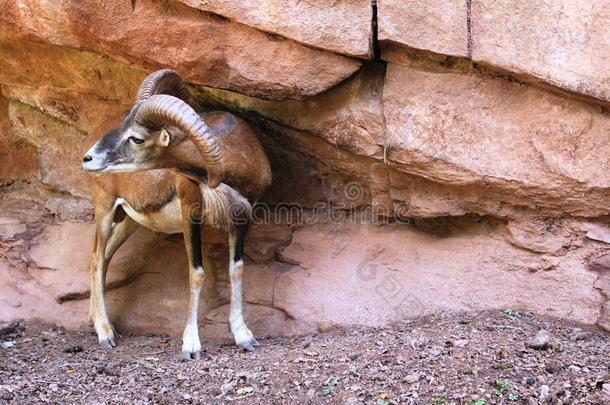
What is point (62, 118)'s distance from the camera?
280 inches

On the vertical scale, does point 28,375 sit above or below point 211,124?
below

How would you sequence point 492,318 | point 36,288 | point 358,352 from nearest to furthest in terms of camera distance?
point 358,352
point 492,318
point 36,288

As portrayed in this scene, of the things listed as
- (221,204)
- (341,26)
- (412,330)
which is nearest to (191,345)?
(221,204)

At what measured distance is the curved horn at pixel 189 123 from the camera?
5102 mm

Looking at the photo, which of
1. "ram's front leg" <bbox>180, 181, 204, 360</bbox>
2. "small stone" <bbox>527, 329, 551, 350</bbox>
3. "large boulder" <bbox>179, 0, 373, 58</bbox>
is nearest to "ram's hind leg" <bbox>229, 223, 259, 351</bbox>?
"ram's front leg" <bbox>180, 181, 204, 360</bbox>

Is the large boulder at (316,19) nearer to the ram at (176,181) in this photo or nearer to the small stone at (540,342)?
the ram at (176,181)

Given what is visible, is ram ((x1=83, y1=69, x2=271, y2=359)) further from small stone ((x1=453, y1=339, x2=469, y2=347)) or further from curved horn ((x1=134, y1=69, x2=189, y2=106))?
small stone ((x1=453, y1=339, x2=469, y2=347))

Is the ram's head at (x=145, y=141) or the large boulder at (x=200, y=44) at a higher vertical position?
the large boulder at (x=200, y=44)

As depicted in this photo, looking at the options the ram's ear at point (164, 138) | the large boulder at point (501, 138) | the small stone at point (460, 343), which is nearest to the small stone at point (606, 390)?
the small stone at point (460, 343)

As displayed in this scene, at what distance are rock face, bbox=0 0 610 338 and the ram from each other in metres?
0.34

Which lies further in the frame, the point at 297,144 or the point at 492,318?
the point at 297,144

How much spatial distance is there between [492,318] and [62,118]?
4.42 metres

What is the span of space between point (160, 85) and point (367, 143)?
5.49 ft

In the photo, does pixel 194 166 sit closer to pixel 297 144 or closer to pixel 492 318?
pixel 297 144
